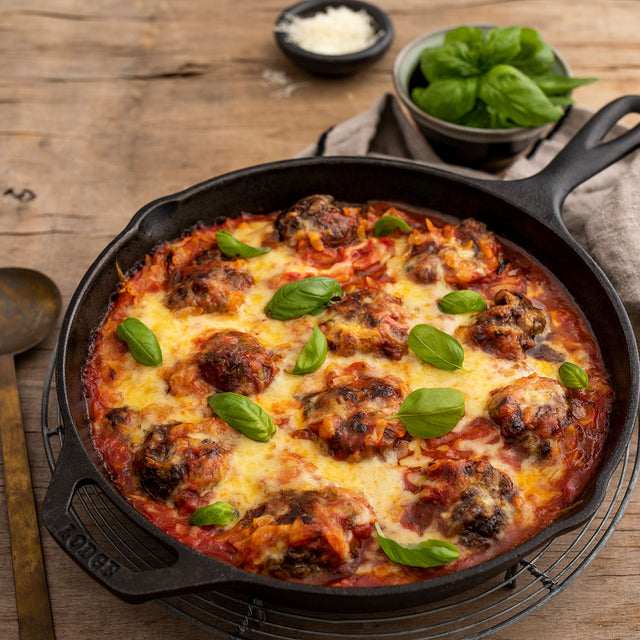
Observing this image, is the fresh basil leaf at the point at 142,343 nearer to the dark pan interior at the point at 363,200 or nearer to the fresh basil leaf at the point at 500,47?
the dark pan interior at the point at 363,200

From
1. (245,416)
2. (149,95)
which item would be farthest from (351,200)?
(149,95)

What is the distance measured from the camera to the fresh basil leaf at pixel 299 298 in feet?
13.3

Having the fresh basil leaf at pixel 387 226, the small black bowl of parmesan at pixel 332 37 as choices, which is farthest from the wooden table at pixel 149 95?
the fresh basil leaf at pixel 387 226

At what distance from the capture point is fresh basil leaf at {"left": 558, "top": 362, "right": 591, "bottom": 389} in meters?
3.81

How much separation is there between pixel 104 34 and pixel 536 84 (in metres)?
4.25

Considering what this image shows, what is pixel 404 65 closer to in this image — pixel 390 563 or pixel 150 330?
pixel 150 330

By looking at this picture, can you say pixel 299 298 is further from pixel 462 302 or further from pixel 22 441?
pixel 22 441

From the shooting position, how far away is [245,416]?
3533 mm

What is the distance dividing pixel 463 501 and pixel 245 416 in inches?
43.3

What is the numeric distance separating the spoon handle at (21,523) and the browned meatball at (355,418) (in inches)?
63.9

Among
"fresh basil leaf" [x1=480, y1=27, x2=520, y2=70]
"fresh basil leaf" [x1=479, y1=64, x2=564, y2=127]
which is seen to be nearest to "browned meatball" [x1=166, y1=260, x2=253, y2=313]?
"fresh basil leaf" [x1=479, y1=64, x2=564, y2=127]

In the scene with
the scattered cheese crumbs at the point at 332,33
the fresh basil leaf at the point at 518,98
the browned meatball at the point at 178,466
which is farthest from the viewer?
the scattered cheese crumbs at the point at 332,33

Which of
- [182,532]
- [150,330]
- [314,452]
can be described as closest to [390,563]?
[314,452]

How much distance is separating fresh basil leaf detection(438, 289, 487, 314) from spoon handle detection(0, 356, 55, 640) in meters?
2.60
